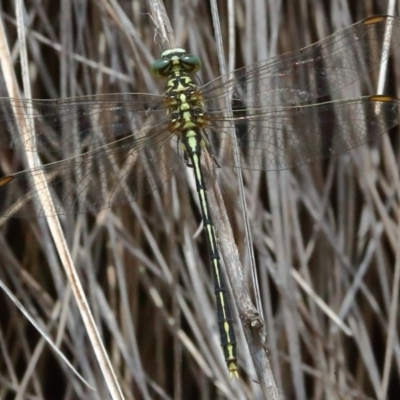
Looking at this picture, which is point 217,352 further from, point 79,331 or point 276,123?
point 276,123

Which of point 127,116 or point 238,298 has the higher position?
point 127,116

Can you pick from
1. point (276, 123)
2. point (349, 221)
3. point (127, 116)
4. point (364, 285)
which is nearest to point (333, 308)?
point (364, 285)

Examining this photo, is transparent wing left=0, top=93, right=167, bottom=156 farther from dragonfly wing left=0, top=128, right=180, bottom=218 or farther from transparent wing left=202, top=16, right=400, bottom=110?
transparent wing left=202, top=16, right=400, bottom=110

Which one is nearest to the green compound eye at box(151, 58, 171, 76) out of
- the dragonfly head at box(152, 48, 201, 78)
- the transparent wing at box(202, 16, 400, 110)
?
the dragonfly head at box(152, 48, 201, 78)

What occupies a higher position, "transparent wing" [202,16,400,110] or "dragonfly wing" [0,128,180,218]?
"transparent wing" [202,16,400,110]

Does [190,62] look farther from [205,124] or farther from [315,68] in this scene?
[315,68]

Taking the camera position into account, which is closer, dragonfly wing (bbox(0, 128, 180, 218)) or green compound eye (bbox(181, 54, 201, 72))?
dragonfly wing (bbox(0, 128, 180, 218))

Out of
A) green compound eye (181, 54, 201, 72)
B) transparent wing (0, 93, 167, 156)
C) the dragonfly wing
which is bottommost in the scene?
the dragonfly wing
